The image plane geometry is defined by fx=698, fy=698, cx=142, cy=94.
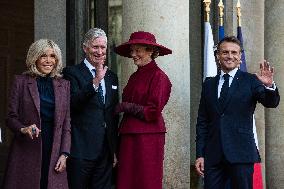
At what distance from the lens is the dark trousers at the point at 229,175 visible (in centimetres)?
609

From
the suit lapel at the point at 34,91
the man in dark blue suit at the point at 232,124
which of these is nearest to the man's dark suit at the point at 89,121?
the suit lapel at the point at 34,91

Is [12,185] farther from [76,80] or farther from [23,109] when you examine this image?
[76,80]

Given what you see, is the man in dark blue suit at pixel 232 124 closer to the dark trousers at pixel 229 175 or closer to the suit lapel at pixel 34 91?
the dark trousers at pixel 229 175

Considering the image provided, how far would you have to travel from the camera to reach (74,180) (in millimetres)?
6160

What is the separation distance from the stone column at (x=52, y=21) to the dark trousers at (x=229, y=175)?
13.3ft

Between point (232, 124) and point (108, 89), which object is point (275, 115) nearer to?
point (232, 124)

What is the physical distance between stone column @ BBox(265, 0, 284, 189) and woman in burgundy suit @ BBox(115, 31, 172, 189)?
196 inches

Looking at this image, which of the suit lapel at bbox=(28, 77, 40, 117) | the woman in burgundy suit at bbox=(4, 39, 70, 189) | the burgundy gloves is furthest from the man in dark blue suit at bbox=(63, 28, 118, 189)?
the suit lapel at bbox=(28, 77, 40, 117)

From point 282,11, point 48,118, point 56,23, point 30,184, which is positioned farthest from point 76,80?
point 282,11

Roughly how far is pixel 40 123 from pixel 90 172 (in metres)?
0.72

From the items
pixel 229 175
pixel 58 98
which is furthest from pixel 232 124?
pixel 58 98

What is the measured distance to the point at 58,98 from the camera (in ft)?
19.5

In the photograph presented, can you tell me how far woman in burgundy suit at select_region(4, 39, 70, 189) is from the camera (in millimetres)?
5844

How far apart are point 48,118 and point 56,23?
157 inches
